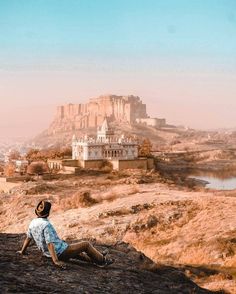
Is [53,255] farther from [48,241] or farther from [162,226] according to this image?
[162,226]

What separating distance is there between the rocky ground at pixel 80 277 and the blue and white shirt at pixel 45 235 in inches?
11.0

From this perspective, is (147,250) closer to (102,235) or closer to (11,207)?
(102,235)

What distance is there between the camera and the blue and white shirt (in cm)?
879

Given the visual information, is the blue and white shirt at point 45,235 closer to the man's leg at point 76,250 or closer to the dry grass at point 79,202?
the man's leg at point 76,250

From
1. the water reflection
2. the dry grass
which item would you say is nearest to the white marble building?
the water reflection

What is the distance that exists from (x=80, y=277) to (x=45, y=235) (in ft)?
2.91

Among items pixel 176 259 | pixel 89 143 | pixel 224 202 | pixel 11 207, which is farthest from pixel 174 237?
pixel 89 143

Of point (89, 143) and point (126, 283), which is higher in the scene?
point (89, 143)

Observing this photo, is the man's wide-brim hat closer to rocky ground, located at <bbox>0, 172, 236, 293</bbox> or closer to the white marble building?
rocky ground, located at <bbox>0, 172, 236, 293</bbox>

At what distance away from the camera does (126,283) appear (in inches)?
362

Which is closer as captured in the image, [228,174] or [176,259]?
[176,259]

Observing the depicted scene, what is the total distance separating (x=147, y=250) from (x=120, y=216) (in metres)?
7.28

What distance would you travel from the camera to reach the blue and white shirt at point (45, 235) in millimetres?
8789

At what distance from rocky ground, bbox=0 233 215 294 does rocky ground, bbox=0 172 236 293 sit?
164 centimetres
